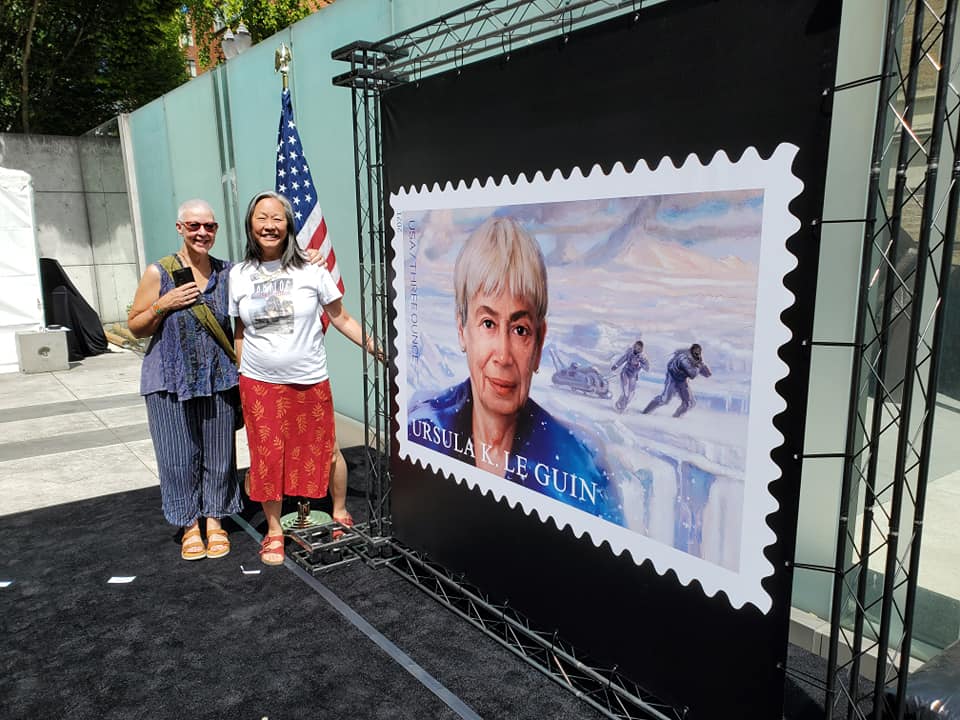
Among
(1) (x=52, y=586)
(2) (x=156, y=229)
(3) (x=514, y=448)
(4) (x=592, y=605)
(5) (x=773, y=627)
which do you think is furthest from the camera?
(2) (x=156, y=229)

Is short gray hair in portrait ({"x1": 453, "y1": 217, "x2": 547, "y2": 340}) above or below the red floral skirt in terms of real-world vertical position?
above

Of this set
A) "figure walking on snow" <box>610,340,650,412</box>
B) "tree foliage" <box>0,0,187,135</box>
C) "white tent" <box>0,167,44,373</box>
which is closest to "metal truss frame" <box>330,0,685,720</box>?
"figure walking on snow" <box>610,340,650,412</box>

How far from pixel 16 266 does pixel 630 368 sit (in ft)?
30.2

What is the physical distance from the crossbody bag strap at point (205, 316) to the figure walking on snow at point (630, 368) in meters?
2.20

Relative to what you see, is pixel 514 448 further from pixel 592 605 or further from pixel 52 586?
pixel 52 586

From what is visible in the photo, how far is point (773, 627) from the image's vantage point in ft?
6.33

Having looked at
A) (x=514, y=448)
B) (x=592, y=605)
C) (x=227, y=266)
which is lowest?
(x=592, y=605)

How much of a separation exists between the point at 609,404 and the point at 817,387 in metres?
1.11

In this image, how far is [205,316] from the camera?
3.52 metres

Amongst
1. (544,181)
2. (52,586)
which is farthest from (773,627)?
(52,586)

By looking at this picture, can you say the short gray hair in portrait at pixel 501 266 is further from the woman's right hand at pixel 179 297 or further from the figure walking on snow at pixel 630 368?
the woman's right hand at pixel 179 297

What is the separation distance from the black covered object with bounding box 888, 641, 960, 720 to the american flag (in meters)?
3.63

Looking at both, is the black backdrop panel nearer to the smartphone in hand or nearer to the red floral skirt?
the red floral skirt

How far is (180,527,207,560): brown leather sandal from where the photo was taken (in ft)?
12.5
